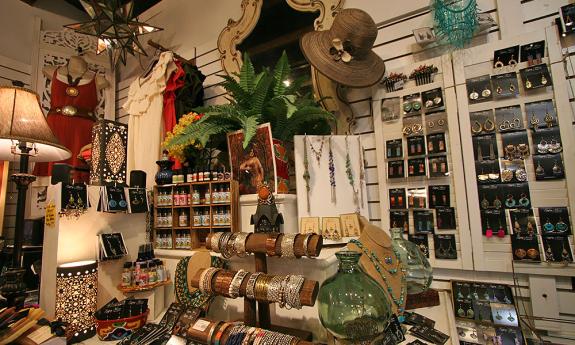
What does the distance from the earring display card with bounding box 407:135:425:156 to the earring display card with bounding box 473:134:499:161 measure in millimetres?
292

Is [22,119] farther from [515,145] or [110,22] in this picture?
[515,145]

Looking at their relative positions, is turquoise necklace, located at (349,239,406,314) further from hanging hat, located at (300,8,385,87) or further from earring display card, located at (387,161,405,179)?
hanging hat, located at (300,8,385,87)

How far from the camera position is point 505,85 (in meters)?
1.71

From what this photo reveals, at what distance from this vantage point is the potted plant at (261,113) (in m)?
1.80

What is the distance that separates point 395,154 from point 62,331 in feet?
6.67

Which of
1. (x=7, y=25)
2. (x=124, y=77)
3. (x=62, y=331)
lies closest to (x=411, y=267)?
(x=62, y=331)

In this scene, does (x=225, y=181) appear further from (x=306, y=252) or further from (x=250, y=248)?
(x=306, y=252)

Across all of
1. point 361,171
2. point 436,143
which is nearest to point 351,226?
point 361,171

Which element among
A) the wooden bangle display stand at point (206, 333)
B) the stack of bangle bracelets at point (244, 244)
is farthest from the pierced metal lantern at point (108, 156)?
the wooden bangle display stand at point (206, 333)

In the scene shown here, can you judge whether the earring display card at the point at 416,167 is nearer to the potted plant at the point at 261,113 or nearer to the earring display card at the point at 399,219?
the earring display card at the point at 399,219

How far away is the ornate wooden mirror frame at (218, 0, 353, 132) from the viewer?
226cm

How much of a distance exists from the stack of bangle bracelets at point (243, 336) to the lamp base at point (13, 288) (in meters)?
0.99

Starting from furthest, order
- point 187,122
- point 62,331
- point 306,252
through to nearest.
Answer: point 187,122 < point 62,331 < point 306,252

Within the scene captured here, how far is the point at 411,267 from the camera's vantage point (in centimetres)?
160
